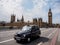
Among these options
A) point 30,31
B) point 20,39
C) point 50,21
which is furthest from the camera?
point 50,21

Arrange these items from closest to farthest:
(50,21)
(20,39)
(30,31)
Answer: (20,39) → (30,31) → (50,21)

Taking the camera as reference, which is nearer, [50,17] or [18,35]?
[18,35]

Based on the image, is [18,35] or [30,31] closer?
[18,35]

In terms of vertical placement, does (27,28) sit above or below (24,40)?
above

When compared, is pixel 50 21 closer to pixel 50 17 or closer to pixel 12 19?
pixel 50 17

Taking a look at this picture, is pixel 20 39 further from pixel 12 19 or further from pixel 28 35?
pixel 12 19

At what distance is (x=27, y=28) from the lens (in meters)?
16.5

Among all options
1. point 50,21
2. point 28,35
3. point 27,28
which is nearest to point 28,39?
point 28,35

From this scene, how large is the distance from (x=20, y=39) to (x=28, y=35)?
1.13 metres

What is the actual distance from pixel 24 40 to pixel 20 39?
2.28 feet

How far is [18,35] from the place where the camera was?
14.5 metres

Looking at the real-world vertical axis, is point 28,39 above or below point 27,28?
below

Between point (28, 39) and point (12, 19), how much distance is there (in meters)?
172

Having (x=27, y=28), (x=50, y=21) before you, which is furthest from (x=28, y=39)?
(x=50, y=21)
